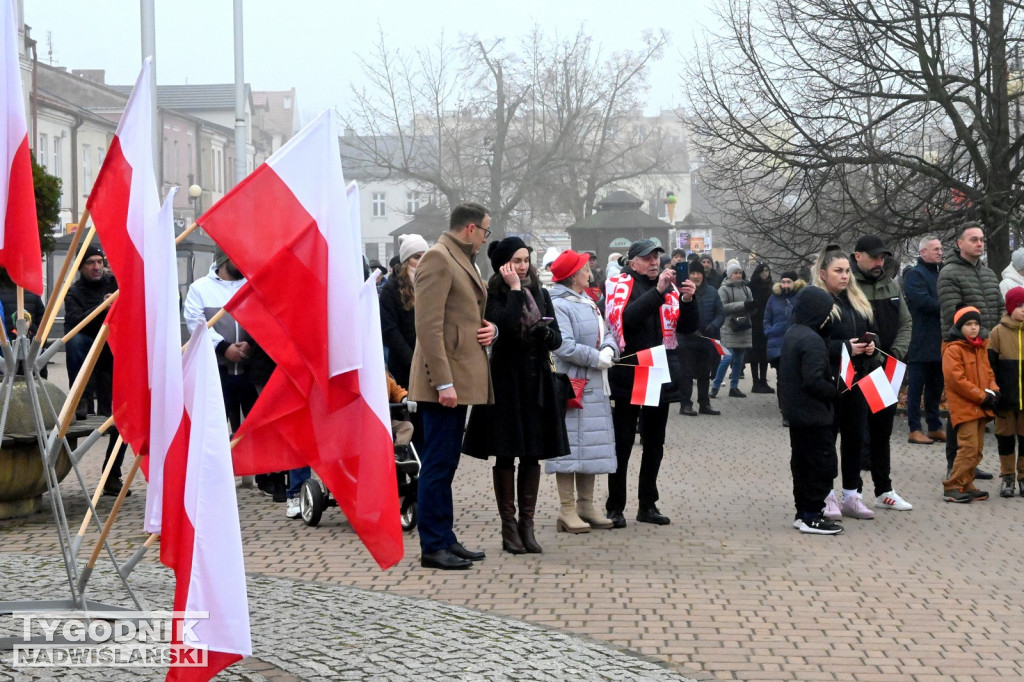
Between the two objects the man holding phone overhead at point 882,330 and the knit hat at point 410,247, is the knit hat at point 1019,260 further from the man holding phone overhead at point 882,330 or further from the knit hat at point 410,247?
the knit hat at point 410,247

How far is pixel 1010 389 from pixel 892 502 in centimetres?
129

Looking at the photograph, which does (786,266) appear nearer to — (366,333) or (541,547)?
(541,547)

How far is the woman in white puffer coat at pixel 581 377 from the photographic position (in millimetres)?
8430

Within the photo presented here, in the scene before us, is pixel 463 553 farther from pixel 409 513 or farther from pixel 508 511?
pixel 409 513

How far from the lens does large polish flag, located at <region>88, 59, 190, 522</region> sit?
4719 millimetres

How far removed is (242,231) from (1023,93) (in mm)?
13290

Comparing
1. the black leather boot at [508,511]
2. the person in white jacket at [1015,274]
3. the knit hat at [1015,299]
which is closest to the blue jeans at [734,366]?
the person in white jacket at [1015,274]

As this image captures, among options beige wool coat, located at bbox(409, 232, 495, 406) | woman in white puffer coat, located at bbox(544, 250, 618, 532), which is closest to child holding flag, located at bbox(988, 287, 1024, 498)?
woman in white puffer coat, located at bbox(544, 250, 618, 532)

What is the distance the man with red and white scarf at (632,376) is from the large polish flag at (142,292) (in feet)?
13.9

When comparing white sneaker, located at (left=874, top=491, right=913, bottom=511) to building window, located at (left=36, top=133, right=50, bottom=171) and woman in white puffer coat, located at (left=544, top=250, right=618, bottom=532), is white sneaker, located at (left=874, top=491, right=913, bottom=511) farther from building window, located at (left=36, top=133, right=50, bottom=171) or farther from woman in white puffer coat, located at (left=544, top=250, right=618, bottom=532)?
building window, located at (left=36, top=133, right=50, bottom=171)

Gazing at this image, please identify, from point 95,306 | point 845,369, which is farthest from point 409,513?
point 95,306

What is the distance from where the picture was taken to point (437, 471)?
7.50 meters

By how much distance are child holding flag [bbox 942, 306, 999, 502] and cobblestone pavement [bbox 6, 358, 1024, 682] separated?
0.18m

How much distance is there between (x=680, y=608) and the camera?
21.4 feet
